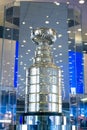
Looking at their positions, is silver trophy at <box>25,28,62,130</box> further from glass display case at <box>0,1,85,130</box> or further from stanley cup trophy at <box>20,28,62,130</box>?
glass display case at <box>0,1,85,130</box>

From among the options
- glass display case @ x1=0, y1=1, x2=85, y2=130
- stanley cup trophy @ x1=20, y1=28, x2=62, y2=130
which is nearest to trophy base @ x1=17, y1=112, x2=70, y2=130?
stanley cup trophy @ x1=20, y1=28, x2=62, y2=130

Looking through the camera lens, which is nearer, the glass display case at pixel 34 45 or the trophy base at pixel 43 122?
the trophy base at pixel 43 122

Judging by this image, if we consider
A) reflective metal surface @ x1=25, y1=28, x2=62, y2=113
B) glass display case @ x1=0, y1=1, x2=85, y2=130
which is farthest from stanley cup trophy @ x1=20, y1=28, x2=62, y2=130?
glass display case @ x1=0, y1=1, x2=85, y2=130

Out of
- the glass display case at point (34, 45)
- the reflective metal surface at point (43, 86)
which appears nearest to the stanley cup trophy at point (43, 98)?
the reflective metal surface at point (43, 86)

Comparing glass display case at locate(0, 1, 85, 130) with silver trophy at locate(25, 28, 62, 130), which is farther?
glass display case at locate(0, 1, 85, 130)

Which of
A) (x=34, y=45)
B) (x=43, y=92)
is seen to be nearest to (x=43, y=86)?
(x=43, y=92)

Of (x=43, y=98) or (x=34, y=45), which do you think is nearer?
(x=43, y=98)

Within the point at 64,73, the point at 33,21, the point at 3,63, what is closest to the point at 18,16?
the point at 33,21

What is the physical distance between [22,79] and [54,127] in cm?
90

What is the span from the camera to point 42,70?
3.80 feet

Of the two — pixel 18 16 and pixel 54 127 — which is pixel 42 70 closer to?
pixel 54 127

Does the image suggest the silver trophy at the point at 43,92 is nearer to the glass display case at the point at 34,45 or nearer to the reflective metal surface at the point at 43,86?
the reflective metal surface at the point at 43,86

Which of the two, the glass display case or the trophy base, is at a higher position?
the glass display case

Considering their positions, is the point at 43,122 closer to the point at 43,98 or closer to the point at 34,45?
the point at 43,98
